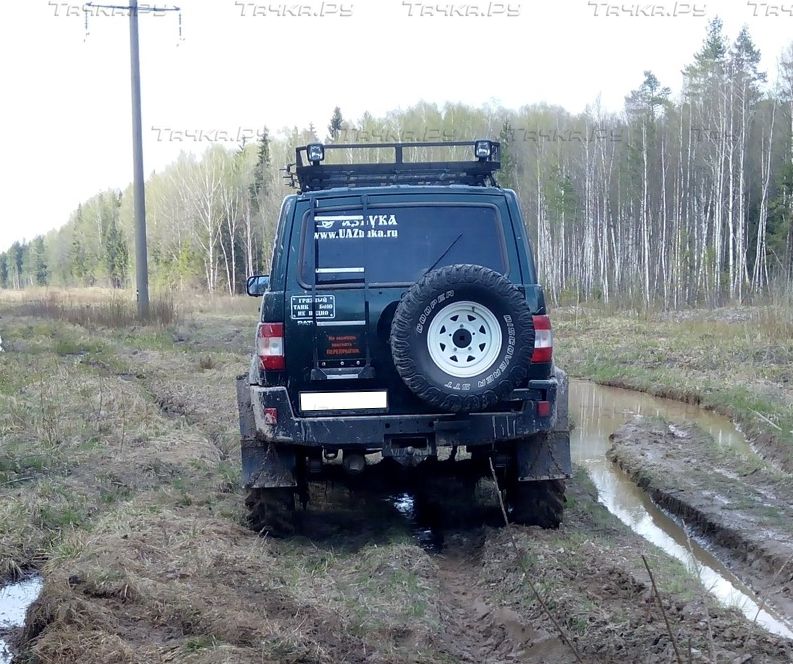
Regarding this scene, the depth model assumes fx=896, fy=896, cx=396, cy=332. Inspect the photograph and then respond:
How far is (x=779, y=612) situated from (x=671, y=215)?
128ft

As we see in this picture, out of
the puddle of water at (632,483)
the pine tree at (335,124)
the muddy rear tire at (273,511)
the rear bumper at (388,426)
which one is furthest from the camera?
the pine tree at (335,124)

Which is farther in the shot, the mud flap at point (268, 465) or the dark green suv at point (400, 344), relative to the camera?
the mud flap at point (268, 465)

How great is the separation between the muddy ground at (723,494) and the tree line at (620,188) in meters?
8.85

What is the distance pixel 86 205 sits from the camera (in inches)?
4530

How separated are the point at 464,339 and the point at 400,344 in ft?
1.24

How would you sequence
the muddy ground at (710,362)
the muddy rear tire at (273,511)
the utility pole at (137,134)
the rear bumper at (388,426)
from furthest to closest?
the utility pole at (137,134), the muddy ground at (710,362), the muddy rear tire at (273,511), the rear bumper at (388,426)

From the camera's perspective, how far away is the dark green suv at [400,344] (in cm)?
500

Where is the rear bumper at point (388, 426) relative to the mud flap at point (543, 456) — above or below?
above

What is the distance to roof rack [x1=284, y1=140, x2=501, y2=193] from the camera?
593 cm

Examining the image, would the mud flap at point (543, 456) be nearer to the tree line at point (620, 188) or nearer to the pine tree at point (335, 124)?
the tree line at point (620, 188)

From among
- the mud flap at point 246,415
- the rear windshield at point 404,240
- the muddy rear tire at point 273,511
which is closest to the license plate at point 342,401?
the mud flap at point 246,415

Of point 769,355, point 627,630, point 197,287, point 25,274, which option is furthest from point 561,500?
point 25,274

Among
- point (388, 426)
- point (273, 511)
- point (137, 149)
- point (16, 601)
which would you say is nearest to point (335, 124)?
point (137, 149)

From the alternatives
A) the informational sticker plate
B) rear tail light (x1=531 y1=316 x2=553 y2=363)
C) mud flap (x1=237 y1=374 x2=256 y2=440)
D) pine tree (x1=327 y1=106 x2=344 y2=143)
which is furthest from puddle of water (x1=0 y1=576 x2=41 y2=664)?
pine tree (x1=327 y1=106 x2=344 y2=143)
